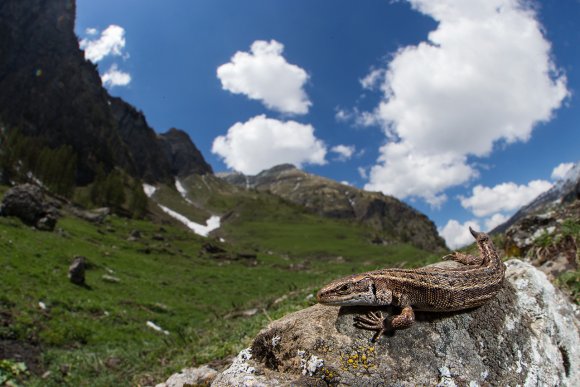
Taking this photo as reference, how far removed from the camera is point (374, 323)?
5227 millimetres

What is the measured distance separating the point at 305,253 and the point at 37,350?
11781cm

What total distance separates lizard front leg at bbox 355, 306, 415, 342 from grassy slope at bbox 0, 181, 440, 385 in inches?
234

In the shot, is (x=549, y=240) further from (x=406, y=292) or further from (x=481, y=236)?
(x=406, y=292)

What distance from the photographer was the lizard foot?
5.16m

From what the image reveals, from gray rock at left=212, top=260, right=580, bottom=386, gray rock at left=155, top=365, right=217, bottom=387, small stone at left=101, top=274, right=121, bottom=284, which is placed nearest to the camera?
gray rock at left=212, top=260, right=580, bottom=386

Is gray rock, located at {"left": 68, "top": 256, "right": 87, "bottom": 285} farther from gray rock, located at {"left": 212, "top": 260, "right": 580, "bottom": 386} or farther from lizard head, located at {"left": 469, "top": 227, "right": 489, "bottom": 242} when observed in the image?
lizard head, located at {"left": 469, "top": 227, "right": 489, "bottom": 242}

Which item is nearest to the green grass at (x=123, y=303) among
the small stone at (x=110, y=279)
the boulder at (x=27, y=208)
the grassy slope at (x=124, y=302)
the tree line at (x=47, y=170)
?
the grassy slope at (x=124, y=302)

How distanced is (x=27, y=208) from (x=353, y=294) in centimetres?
5643

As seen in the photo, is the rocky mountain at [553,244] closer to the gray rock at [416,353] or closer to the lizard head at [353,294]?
the gray rock at [416,353]

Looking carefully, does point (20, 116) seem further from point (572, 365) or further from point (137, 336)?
point (572, 365)

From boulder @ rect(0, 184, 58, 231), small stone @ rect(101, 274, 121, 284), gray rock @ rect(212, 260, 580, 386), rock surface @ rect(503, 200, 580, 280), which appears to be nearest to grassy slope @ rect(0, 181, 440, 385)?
small stone @ rect(101, 274, 121, 284)

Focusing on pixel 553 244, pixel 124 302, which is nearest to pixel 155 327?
pixel 124 302

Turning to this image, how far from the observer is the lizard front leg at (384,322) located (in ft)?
16.9

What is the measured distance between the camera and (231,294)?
4875cm
